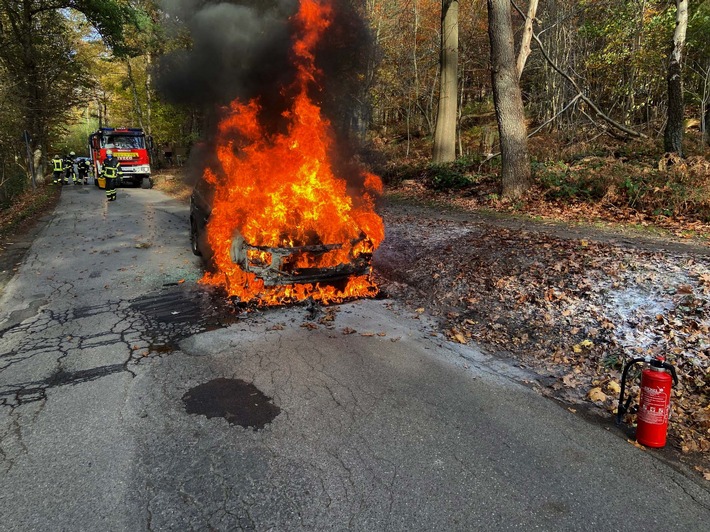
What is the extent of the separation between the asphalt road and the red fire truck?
20.0 metres

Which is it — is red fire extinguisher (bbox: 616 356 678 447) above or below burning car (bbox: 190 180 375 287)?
below

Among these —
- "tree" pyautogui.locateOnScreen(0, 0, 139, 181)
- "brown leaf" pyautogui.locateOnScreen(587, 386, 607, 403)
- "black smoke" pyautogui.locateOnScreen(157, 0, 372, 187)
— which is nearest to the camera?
"brown leaf" pyautogui.locateOnScreen(587, 386, 607, 403)

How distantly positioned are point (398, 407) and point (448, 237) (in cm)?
570

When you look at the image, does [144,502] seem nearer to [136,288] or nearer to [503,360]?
[503,360]

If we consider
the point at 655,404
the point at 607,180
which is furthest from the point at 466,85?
the point at 655,404

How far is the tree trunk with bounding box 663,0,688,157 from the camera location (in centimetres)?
1071

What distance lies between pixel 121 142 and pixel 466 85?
2419cm

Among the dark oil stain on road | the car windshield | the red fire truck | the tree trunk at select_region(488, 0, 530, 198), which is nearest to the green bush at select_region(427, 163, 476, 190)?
the tree trunk at select_region(488, 0, 530, 198)

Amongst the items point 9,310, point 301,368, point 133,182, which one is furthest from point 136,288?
point 133,182

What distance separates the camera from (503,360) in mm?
4676

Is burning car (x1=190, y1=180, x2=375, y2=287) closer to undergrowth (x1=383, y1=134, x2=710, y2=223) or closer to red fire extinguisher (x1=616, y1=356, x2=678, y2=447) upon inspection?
red fire extinguisher (x1=616, y1=356, x2=678, y2=447)

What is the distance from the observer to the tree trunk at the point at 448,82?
17.1 m

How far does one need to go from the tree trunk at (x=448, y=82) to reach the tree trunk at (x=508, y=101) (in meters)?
5.89

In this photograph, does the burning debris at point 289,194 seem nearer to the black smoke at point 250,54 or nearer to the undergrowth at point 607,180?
the black smoke at point 250,54
